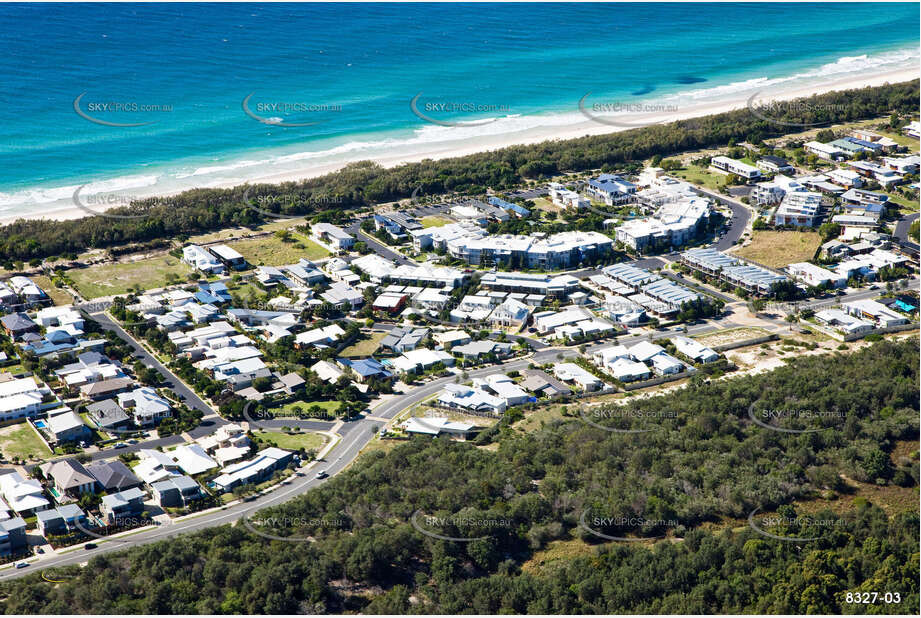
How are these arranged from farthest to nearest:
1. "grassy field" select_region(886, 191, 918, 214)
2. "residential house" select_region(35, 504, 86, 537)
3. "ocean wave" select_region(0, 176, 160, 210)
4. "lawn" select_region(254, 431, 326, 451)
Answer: "ocean wave" select_region(0, 176, 160, 210) < "grassy field" select_region(886, 191, 918, 214) < "lawn" select_region(254, 431, 326, 451) < "residential house" select_region(35, 504, 86, 537)

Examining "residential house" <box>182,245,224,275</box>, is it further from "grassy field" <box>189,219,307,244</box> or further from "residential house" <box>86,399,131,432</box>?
"residential house" <box>86,399,131,432</box>

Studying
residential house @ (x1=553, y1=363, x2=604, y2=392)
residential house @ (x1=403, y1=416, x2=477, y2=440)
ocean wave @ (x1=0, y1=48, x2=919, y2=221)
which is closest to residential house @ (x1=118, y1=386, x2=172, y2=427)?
residential house @ (x1=403, y1=416, x2=477, y2=440)

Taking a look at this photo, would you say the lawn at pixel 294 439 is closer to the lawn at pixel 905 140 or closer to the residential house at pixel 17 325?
the residential house at pixel 17 325

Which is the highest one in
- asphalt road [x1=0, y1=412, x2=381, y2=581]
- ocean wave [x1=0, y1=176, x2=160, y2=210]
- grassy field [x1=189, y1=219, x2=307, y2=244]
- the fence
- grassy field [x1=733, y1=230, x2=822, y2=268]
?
ocean wave [x1=0, y1=176, x2=160, y2=210]

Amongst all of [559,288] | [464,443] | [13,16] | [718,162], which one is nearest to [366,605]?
[464,443]

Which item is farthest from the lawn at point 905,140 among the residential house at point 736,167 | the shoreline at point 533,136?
the shoreline at point 533,136

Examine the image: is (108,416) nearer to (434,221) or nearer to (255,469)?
(255,469)
